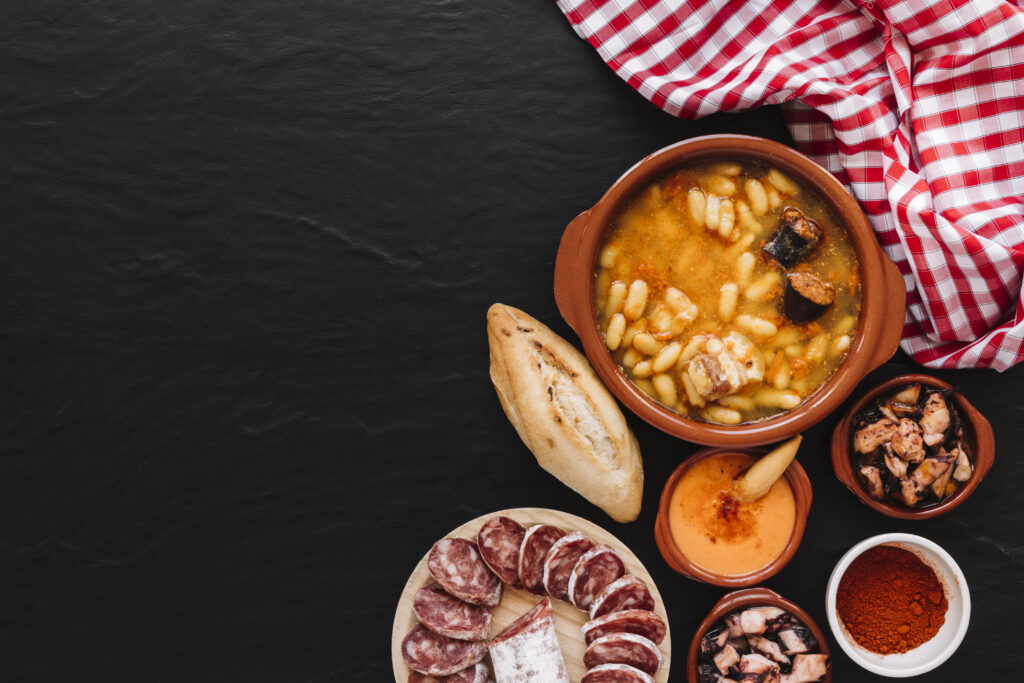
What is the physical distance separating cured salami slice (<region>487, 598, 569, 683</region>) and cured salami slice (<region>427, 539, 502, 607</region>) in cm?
16

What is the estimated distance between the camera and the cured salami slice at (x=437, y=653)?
243cm

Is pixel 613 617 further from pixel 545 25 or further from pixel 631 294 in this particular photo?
pixel 545 25

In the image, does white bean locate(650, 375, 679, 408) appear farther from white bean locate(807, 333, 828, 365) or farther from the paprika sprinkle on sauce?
the paprika sprinkle on sauce

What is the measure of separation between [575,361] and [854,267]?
3.05ft

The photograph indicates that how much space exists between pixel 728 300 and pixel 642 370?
346 mm

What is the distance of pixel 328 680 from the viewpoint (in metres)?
2.66

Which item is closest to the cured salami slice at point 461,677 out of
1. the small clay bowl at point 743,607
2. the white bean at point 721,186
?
the small clay bowl at point 743,607

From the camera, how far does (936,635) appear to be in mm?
2416

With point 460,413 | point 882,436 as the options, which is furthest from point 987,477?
point 460,413

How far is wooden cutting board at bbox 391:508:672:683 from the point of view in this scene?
A: 8.09ft

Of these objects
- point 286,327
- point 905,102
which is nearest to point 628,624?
point 286,327

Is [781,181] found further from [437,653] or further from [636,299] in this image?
[437,653]

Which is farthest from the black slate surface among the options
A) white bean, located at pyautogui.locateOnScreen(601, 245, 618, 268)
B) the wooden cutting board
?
white bean, located at pyautogui.locateOnScreen(601, 245, 618, 268)

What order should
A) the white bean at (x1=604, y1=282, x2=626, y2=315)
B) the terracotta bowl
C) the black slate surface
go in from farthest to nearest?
the black slate surface < the white bean at (x1=604, y1=282, x2=626, y2=315) < the terracotta bowl
